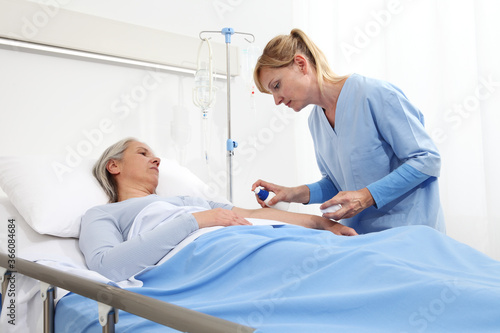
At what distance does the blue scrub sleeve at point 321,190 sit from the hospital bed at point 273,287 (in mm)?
493

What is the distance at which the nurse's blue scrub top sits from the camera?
1.78 metres

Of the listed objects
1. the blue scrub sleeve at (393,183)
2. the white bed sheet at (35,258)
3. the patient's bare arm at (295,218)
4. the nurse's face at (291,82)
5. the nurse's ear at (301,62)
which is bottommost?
the white bed sheet at (35,258)

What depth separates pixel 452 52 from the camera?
2.68 meters

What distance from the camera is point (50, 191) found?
1.99 m

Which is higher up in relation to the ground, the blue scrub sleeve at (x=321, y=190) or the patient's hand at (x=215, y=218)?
the blue scrub sleeve at (x=321, y=190)

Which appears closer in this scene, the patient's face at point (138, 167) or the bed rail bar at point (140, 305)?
the bed rail bar at point (140, 305)

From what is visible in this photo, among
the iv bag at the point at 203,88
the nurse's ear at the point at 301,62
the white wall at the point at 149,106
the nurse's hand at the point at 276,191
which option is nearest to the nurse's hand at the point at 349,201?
the nurse's hand at the point at 276,191

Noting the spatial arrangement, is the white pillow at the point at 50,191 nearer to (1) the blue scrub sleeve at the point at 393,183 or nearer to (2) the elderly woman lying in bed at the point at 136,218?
(2) the elderly woman lying in bed at the point at 136,218

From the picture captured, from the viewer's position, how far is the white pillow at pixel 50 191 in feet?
6.20

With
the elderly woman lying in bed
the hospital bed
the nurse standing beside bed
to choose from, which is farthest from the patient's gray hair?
the nurse standing beside bed

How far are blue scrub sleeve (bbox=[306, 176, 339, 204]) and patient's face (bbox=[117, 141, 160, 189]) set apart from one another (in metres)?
0.74

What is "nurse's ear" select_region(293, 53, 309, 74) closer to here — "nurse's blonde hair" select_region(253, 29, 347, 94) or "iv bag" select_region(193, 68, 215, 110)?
"nurse's blonde hair" select_region(253, 29, 347, 94)

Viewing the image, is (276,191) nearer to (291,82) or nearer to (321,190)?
(321,190)

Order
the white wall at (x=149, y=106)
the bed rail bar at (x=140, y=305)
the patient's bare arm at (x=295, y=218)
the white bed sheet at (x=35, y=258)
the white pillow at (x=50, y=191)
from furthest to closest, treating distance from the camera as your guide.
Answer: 1. the white wall at (x=149, y=106)
2. the patient's bare arm at (x=295, y=218)
3. the white pillow at (x=50, y=191)
4. the white bed sheet at (x=35, y=258)
5. the bed rail bar at (x=140, y=305)
